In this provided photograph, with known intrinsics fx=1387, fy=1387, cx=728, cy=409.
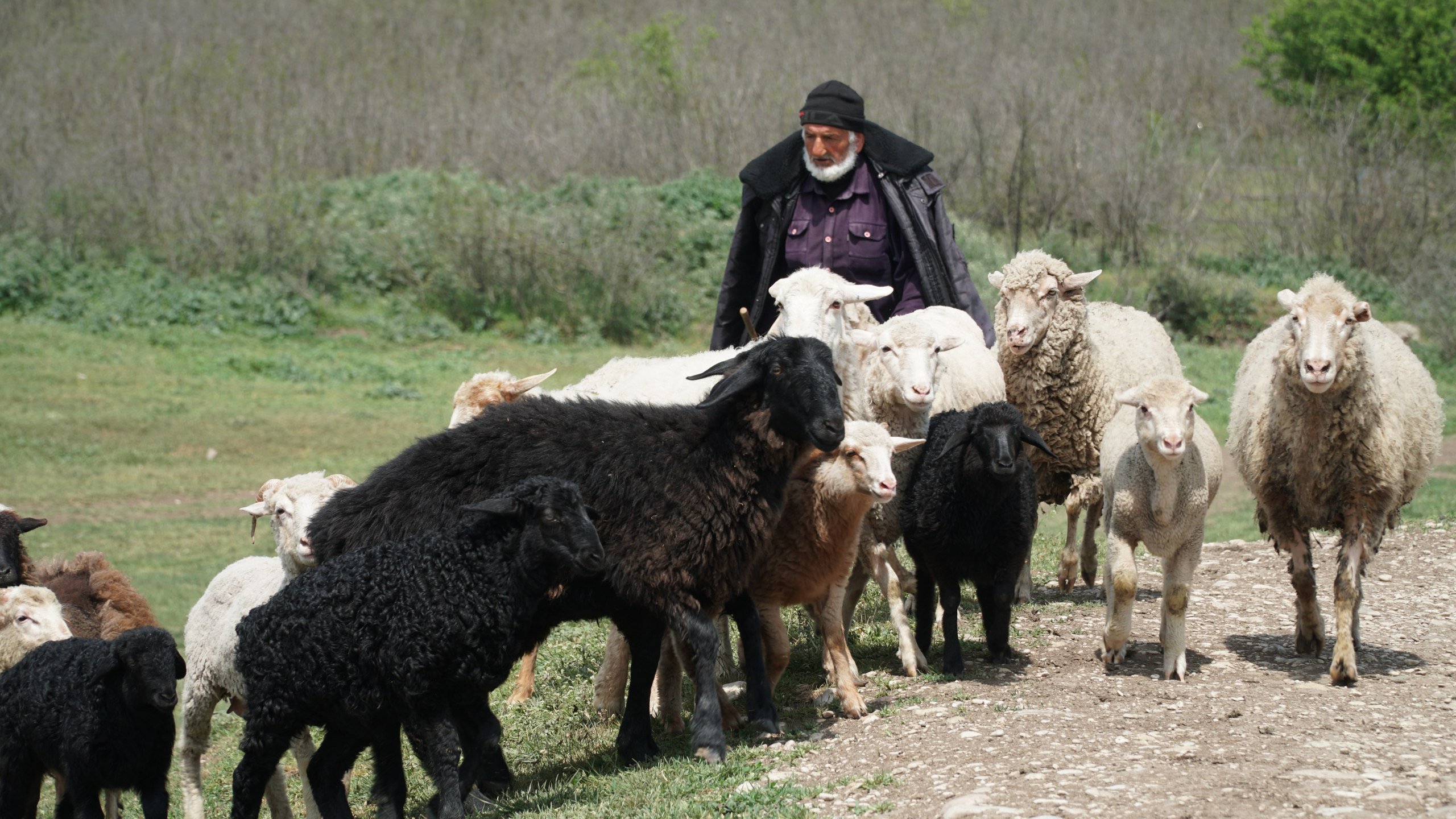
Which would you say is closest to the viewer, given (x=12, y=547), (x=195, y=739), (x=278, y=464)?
(x=195, y=739)

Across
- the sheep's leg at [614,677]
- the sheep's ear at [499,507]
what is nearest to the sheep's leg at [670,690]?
the sheep's leg at [614,677]

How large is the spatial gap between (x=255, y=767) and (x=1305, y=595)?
576 cm

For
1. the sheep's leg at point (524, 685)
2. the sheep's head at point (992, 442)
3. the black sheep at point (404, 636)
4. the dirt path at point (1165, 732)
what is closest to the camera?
the dirt path at point (1165, 732)

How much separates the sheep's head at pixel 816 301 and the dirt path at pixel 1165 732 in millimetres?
2041

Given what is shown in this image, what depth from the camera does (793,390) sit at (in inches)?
262

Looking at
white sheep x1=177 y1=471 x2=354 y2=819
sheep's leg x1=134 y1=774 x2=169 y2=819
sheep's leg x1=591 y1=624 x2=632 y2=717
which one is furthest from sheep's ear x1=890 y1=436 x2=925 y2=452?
sheep's leg x1=134 y1=774 x2=169 y2=819

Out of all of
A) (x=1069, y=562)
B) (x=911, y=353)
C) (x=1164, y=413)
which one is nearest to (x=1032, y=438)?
(x=1164, y=413)

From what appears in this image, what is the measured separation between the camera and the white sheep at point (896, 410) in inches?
313

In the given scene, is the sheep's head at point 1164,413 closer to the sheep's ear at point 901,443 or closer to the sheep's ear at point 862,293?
the sheep's ear at point 901,443

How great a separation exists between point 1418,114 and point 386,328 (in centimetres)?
2371

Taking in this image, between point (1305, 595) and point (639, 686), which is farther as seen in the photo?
point (1305, 595)

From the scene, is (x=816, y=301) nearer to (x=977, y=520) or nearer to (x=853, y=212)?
(x=977, y=520)

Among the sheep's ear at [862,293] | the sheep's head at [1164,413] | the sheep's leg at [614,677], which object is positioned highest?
the sheep's ear at [862,293]

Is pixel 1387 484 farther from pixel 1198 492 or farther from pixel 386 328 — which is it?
pixel 386 328
